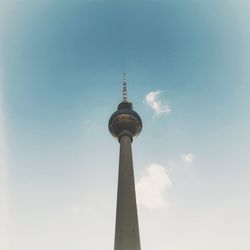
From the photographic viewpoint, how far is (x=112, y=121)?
6550 cm

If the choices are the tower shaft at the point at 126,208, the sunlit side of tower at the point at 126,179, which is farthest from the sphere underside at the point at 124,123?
the tower shaft at the point at 126,208

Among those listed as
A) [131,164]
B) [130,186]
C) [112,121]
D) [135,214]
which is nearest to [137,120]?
[112,121]

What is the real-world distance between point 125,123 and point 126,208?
1928cm

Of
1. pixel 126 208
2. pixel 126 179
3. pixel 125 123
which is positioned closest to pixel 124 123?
pixel 125 123

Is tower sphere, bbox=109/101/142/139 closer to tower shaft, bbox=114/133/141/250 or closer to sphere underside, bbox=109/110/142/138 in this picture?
sphere underside, bbox=109/110/142/138

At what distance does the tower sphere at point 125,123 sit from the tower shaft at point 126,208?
3.57 m

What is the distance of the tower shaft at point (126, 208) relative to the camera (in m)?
45.1

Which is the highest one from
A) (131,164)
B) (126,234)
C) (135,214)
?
(131,164)

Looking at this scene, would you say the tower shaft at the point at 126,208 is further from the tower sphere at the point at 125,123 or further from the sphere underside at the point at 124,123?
the sphere underside at the point at 124,123

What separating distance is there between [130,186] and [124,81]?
31823 millimetres

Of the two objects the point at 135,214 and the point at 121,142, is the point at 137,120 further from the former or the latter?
the point at 135,214

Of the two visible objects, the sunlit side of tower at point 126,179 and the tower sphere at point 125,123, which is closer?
the sunlit side of tower at point 126,179

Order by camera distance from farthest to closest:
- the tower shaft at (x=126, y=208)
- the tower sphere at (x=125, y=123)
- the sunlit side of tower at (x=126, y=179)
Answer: the tower sphere at (x=125, y=123) → the sunlit side of tower at (x=126, y=179) → the tower shaft at (x=126, y=208)

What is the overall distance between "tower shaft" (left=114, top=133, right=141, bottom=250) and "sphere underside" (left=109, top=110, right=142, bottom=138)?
146 inches
